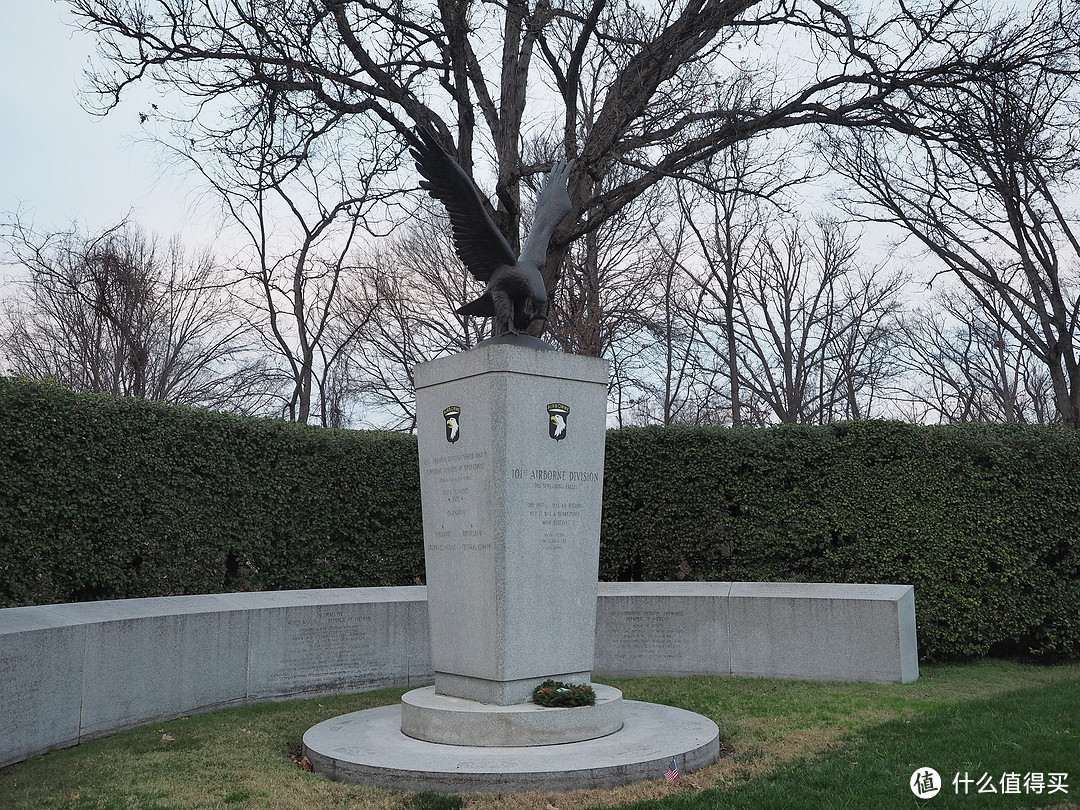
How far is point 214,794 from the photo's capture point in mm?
5469

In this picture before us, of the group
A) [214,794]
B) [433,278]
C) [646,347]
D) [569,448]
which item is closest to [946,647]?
[569,448]

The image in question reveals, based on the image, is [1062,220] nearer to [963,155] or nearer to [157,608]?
[963,155]

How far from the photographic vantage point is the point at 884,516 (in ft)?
36.1

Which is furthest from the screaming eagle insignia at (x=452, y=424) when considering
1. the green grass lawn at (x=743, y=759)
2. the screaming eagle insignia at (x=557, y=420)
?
the green grass lawn at (x=743, y=759)

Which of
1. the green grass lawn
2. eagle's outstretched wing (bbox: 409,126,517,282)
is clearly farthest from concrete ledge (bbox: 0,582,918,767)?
eagle's outstretched wing (bbox: 409,126,517,282)

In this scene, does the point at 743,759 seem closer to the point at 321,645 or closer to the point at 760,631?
the point at 760,631

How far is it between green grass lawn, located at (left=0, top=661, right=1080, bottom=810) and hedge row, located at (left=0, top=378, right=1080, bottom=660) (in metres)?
1.94

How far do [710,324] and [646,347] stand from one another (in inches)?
143

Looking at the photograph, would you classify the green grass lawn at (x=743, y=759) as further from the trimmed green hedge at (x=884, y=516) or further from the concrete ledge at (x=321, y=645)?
the trimmed green hedge at (x=884, y=516)

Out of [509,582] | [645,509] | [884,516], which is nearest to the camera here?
[509,582]

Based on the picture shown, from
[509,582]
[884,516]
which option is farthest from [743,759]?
[884,516]

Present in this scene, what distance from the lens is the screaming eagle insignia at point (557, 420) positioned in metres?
6.76

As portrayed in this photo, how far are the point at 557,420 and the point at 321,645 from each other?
4217 millimetres

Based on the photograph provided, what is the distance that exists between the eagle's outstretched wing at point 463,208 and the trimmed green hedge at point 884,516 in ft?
18.2
